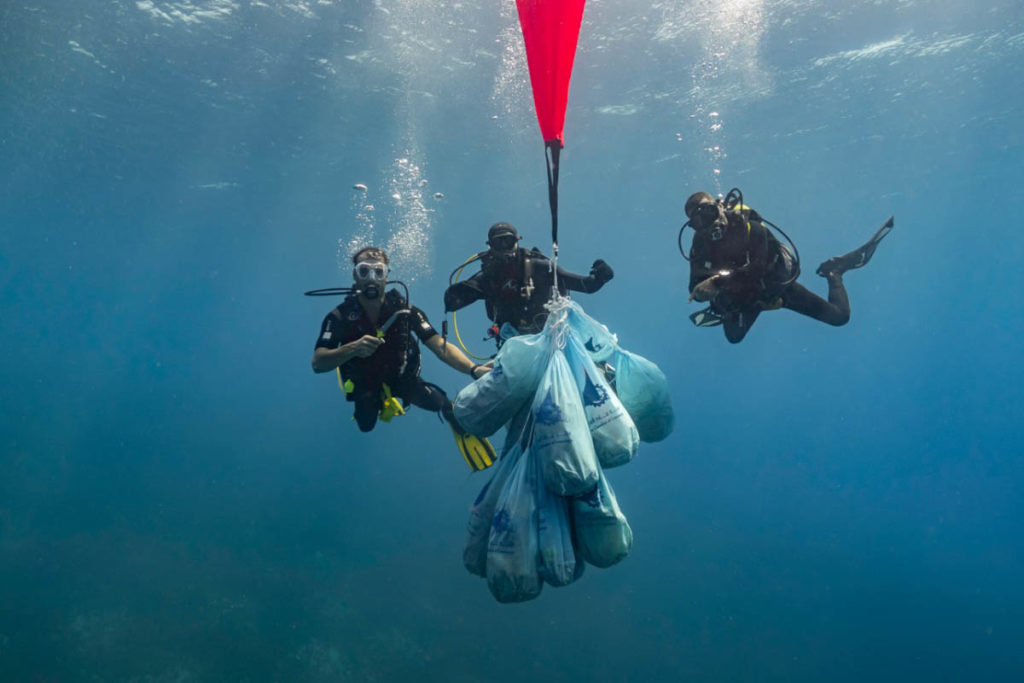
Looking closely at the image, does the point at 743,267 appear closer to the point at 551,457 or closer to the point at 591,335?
the point at 591,335

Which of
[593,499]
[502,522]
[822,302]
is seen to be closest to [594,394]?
[593,499]

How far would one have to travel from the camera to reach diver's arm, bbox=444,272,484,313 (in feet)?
19.5

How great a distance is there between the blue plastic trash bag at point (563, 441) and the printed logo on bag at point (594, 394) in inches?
3.3

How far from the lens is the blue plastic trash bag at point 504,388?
3.97 meters

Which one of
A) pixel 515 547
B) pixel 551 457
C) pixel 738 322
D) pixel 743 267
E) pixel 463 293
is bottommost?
pixel 515 547

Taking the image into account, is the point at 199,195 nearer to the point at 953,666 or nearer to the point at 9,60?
A: the point at 9,60

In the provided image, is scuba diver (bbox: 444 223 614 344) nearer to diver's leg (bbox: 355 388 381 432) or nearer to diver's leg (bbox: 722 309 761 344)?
diver's leg (bbox: 355 388 381 432)

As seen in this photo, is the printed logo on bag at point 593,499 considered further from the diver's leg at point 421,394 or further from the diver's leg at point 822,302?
the diver's leg at point 822,302

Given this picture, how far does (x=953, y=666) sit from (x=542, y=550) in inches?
875

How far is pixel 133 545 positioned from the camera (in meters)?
22.2

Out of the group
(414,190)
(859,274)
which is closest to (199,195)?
(414,190)

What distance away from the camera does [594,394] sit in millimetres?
3826

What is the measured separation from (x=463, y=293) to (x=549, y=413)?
9.13 ft

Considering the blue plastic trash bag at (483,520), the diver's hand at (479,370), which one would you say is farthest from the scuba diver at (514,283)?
the blue plastic trash bag at (483,520)
